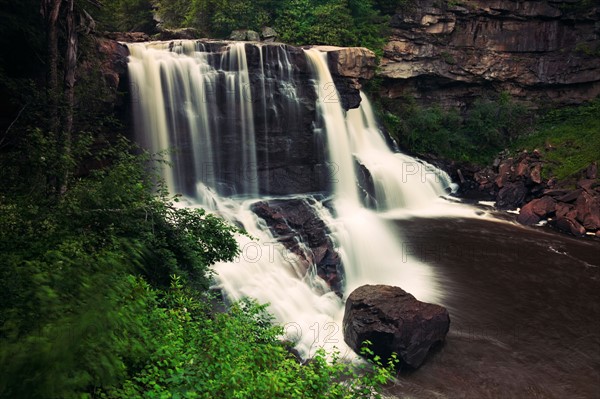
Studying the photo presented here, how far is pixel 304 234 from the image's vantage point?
14.8 m

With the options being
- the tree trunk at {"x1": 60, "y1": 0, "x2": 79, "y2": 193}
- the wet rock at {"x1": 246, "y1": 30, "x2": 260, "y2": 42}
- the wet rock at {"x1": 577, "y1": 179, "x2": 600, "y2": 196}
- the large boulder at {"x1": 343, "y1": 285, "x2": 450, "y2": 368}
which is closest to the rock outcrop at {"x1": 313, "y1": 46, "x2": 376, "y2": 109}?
the wet rock at {"x1": 246, "y1": 30, "x2": 260, "y2": 42}

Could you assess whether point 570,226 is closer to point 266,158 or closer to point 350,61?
point 350,61

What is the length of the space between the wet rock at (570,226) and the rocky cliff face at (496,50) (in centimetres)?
1217

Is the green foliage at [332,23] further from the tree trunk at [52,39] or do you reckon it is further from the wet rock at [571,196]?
the tree trunk at [52,39]

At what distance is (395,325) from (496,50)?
2380 cm

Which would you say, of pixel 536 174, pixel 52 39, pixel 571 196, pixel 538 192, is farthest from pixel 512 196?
pixel 52 39

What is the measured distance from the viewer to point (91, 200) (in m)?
7.77

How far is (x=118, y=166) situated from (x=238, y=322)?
4244mm

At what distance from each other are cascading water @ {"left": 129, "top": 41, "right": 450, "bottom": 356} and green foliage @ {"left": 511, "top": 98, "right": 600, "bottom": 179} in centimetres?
879

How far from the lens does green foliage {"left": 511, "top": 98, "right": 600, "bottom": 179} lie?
73.6 ft

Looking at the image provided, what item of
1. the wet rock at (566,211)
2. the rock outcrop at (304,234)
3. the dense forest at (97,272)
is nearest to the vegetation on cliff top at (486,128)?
the wet rock at (566,211)

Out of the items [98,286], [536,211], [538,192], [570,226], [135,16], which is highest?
[135,16]

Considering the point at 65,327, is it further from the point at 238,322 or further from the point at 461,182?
the point at 461,182

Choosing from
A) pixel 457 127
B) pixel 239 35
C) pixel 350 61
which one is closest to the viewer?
pixel 350 61
